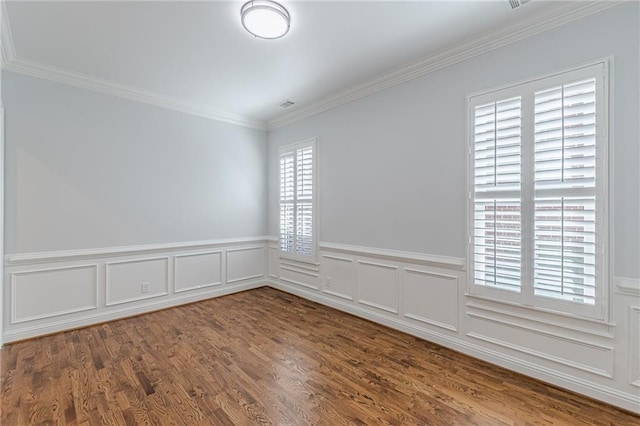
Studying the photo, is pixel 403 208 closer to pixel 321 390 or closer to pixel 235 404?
pixel 321 390

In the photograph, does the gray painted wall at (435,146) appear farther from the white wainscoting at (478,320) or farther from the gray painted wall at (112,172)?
the gray painted wall at (112,172)

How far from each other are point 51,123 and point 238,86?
2.13 m

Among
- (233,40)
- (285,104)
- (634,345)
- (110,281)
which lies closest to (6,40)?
(233,40)

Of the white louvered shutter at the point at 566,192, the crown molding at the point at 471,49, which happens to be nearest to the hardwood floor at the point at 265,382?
the white louvered shutter at the point at 566,192

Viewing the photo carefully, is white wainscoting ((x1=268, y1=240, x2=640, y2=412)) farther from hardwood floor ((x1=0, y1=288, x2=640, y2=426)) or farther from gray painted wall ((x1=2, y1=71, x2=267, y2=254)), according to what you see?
gray painted wall ((x1=2, y1=71, x2=267, y2=254))

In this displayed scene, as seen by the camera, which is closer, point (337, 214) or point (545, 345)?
point (545, 345)

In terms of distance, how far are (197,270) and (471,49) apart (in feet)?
14.6

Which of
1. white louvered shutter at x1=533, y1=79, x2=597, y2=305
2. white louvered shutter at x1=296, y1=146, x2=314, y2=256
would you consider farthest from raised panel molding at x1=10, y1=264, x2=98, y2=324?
white louvered shutter at x1=533, y1=79, x2=597, y2=305

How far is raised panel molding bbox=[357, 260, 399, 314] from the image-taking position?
136 inches

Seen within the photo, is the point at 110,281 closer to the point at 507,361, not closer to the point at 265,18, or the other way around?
the point at 265,18

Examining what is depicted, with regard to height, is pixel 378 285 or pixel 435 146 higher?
pixel 435 146

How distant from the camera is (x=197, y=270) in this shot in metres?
4.50

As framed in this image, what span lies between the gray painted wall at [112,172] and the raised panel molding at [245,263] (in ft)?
1.01

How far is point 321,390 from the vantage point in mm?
2275
